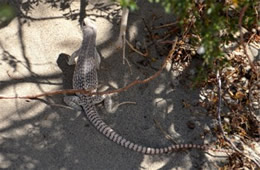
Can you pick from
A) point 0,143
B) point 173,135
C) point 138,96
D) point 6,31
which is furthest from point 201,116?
point 6,31

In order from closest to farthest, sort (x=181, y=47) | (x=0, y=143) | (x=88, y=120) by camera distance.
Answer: (x=0, y=143)
(x=88, y=120)
(x=181, y=47)

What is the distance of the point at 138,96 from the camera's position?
438 cm

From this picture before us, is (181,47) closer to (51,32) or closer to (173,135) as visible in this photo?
(173,135)

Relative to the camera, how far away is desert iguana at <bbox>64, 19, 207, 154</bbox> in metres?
4.00

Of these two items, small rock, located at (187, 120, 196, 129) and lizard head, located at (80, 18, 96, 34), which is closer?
small rock, located at (187, 120, 196, 129)

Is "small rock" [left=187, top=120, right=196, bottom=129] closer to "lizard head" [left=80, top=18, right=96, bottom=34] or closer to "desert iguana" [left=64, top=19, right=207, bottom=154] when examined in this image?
"desert iguana" [left=64, top=19, right=207, bottom=154]

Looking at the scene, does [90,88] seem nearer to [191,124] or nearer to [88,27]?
[88,27]

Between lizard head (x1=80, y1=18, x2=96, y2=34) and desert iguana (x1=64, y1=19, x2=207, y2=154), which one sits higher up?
lizard head (x1=80, y1=18, x2=96, y2=34)

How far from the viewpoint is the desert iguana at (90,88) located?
4000 millimetres

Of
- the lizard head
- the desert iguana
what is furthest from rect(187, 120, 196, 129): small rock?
the lizard head

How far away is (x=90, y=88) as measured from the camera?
4.12 m

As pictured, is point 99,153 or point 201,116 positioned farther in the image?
point 201,116

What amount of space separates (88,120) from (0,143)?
3.34ft

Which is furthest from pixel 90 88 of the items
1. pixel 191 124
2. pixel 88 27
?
pixel 191 124
